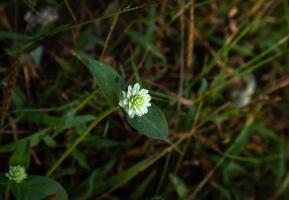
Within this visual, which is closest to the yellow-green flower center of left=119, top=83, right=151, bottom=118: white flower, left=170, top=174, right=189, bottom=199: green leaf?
left=119, top=83, right=151, bottom=118: white flower

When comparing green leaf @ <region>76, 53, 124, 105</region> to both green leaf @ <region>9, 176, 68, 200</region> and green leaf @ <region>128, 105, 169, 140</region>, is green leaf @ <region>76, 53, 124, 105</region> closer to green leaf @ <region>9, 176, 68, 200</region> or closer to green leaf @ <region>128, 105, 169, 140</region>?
green leaf @ <region>128, 105, 169, 140</region>

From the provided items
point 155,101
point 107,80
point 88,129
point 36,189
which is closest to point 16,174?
point 36,189

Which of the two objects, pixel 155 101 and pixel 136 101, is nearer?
pixel 136 101

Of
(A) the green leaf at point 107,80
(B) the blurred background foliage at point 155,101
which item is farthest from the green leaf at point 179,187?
(A) the green leaf at point 107,80

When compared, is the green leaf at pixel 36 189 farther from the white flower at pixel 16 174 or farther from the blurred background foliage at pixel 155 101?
the blurred background foliage at pixel 155 101

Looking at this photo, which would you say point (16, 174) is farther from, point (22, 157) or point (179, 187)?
point (179, 187)
